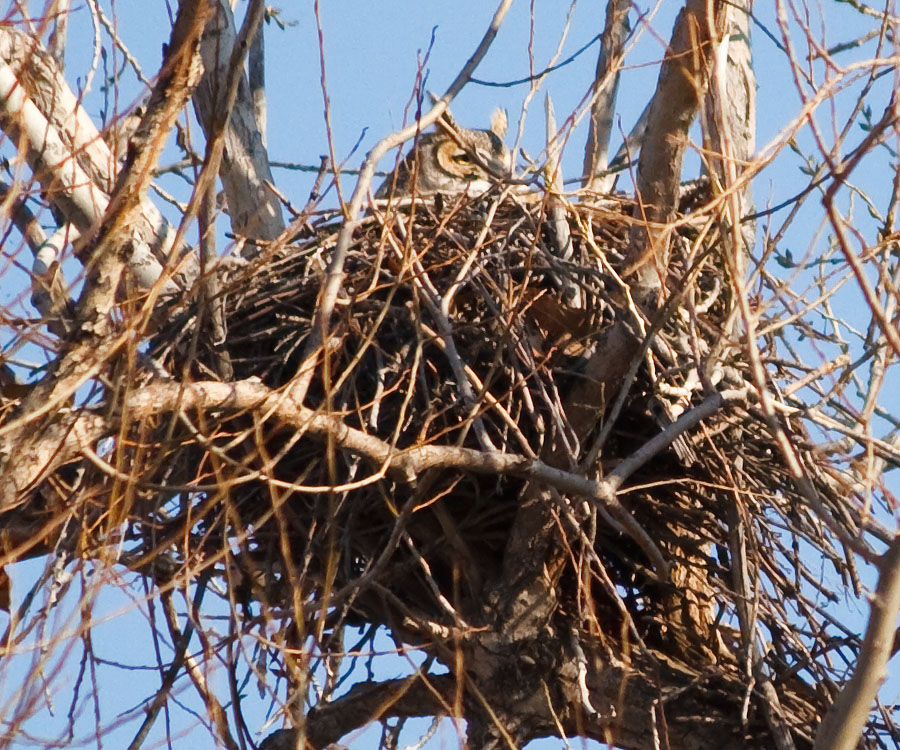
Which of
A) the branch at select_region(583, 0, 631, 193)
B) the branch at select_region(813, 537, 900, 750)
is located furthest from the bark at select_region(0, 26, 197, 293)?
the branch at select_region(813, 537, 900, 750)

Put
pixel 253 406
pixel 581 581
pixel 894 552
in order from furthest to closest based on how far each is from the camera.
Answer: pixel 581 581
pixel 253 406
pixel 894 552

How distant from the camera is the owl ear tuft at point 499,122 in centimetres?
644

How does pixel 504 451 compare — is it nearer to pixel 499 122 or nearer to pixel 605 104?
pixel 605 104

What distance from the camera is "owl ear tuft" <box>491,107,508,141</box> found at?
644 cm

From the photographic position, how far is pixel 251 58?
463 cm

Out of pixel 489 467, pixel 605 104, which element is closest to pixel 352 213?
pixel 489 467

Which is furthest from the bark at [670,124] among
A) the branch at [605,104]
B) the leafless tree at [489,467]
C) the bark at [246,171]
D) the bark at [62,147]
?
the bark at [246,171]

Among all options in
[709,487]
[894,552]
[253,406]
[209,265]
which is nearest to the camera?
[894,552]

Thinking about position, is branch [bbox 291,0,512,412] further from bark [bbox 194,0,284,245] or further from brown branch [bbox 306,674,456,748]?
bark [bbox 194,0,284,245]

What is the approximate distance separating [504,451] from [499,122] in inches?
141

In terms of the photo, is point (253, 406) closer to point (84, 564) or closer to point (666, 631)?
point (84, 564)

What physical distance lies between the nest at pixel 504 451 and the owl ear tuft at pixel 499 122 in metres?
2.90

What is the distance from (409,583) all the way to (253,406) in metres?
1.24

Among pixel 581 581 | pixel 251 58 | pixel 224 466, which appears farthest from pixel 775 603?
pixel 251 58
